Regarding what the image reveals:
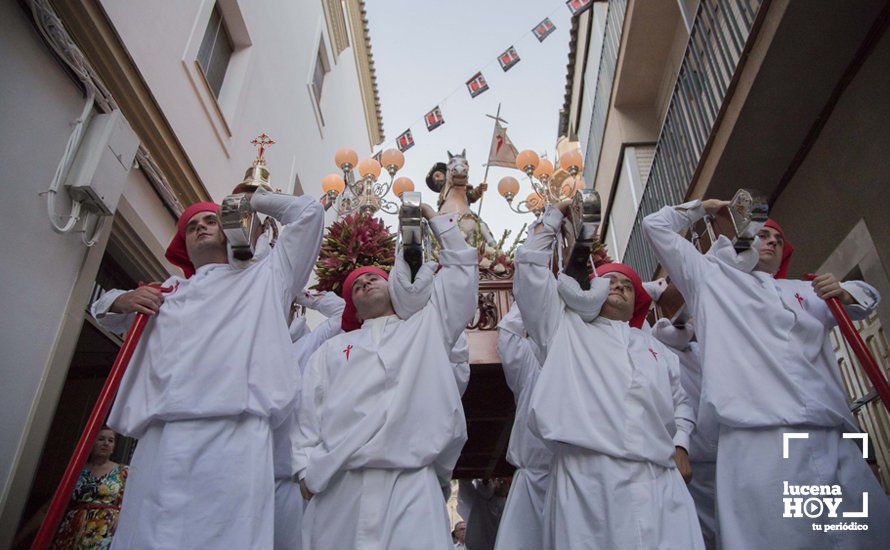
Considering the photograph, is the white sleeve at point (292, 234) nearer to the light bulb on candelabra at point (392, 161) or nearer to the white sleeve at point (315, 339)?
the white sleeve at point (315, 339)

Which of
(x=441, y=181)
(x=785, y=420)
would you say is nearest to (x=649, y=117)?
(x=441, y=181)

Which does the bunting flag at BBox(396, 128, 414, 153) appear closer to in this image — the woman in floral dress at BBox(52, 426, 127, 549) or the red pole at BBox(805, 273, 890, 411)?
the woman in floral dress at BBox(52, 426, 127, 549)

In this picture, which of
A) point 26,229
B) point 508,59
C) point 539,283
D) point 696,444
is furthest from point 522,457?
point 508,59

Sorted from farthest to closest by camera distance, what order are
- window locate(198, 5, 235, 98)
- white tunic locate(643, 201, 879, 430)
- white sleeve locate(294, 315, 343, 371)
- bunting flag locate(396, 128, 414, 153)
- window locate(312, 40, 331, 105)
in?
window locate(312, 40, 331, 105)
bunting flag locate(396, 128, 414, 153)
window locate(198, 5, 235, 98)
white sleeve locate(294, 315, 343, 371)
white tunic locate(643, 201, 879, 430)

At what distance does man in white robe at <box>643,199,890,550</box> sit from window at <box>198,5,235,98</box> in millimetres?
5476

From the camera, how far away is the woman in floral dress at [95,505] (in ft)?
11.2

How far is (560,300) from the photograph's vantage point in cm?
312

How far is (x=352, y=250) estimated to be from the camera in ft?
13.8

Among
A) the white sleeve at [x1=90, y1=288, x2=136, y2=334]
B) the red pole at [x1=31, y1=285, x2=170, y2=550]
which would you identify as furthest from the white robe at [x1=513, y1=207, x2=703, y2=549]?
the white sleeve at [x1=90, y1=288, x2=136, y2=334]

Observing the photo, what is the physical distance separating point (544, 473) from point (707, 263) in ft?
5.22

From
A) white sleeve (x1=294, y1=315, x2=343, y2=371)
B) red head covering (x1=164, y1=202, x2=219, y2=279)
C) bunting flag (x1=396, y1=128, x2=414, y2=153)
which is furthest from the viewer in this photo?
bunting flag (x1=396, y1=128, x2=414, y2=153)

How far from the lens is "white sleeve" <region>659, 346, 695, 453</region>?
2.95 meters

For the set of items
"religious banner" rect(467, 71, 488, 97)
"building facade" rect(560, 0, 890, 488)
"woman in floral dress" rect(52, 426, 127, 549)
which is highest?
"religious banner" rect(467, 71, 488, 97)

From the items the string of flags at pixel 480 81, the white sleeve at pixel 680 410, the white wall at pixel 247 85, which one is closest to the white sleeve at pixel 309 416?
the white sleeve at pixel 680 410
